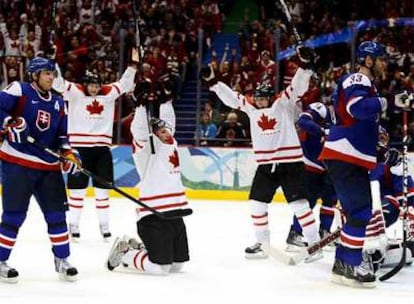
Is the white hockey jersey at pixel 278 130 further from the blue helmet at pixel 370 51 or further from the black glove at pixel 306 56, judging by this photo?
the blue helmet at pixel 370 51

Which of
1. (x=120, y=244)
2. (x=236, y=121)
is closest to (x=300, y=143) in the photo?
(x=120, y=244)

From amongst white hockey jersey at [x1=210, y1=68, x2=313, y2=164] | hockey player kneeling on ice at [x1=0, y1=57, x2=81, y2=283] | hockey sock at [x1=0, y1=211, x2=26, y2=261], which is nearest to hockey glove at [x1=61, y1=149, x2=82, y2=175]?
hockey player kneeling on ice at [x1=0, y1=57, x2=81, y2=283]

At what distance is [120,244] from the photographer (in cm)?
485

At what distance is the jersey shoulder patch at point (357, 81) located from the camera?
439cm

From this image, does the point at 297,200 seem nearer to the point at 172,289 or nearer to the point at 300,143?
the point at 300,143

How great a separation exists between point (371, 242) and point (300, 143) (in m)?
1.11

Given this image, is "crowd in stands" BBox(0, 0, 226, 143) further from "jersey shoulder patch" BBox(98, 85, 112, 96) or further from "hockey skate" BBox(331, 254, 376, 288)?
"hockey skate" BBox(331, 254, 376, 288)

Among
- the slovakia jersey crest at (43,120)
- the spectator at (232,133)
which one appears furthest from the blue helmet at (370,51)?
the spectator at (232,133)

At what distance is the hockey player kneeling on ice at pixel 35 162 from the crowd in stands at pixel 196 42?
163 inches

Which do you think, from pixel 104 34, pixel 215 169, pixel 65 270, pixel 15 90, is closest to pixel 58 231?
pixel 65 270

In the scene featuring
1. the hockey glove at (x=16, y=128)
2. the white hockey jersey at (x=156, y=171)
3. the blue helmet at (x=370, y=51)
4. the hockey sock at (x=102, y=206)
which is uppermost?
the blue helmet at (x=370, y=51)

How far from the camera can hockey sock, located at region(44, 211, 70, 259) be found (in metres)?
4.54

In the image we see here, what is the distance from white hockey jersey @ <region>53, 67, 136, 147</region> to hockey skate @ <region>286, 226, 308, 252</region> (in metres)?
1.54

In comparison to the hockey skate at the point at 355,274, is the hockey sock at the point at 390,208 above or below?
above
